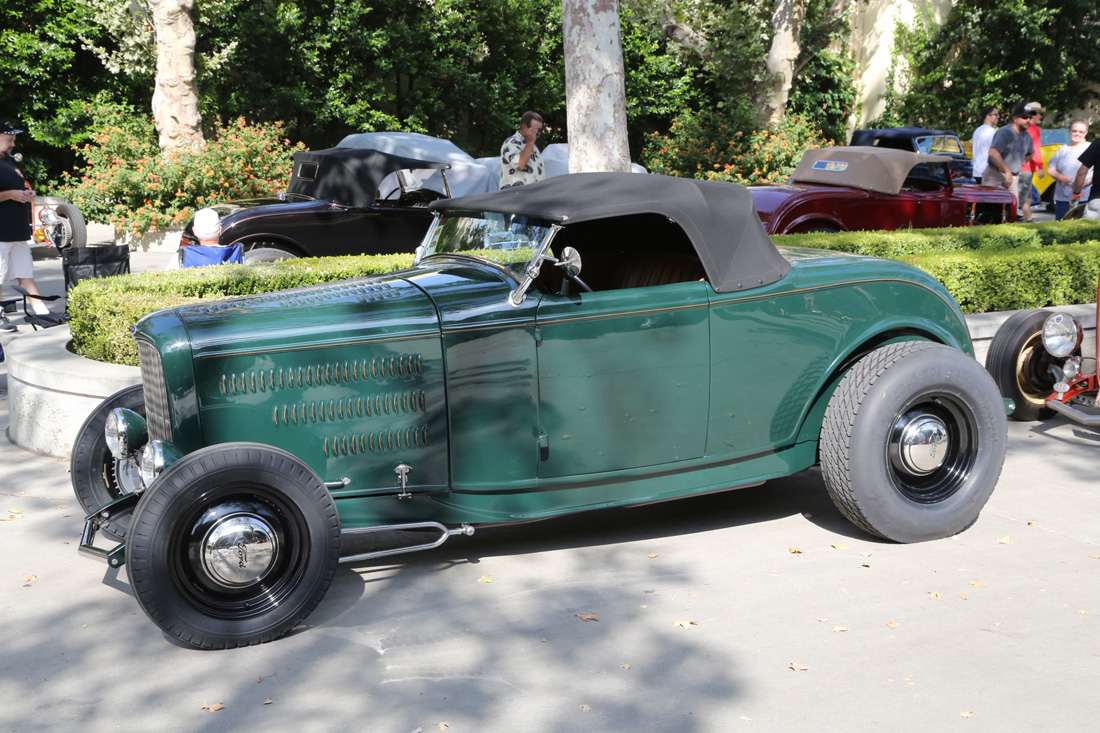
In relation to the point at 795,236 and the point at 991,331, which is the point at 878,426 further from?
the point at 795,236

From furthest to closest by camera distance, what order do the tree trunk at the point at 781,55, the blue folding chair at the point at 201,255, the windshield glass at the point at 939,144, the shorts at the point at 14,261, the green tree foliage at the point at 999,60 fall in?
the green tree foliage at the point at 999,60 < the tree trunk at the point at 781,55 < the windshield glass at the point at 939,144 < the shorts at the point at 14,261 < the blue folding chair at the point at 201,255

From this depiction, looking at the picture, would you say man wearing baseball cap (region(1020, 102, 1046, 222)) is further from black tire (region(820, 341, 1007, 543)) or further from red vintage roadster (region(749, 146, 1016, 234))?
black tire (region(820, 341, 1007, 543))

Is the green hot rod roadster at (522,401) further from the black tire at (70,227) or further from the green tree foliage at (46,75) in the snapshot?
the green tree foliage at (46,75)

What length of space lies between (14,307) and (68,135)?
38.2 feet

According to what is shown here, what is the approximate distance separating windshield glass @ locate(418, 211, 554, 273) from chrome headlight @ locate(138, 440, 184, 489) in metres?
1.65

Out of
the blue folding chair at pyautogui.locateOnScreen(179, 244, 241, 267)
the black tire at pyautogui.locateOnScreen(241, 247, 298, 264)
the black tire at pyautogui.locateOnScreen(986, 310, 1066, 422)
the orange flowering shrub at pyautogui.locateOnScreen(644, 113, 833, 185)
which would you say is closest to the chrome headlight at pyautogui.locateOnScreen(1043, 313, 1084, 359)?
the black tire at pyautogui.locateOnScreen(986, 310, 1066, 422)

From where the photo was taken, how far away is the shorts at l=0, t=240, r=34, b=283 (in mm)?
9523

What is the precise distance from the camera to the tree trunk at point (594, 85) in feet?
30.5

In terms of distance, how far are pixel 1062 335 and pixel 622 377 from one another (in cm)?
349

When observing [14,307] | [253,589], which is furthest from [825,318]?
[14,307]

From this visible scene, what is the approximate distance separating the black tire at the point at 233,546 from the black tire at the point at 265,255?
614 centimetres

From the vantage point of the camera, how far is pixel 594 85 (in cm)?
943

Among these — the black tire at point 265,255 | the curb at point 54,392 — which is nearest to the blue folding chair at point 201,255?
the black tire at point 265,255

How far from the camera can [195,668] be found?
12.2ft
